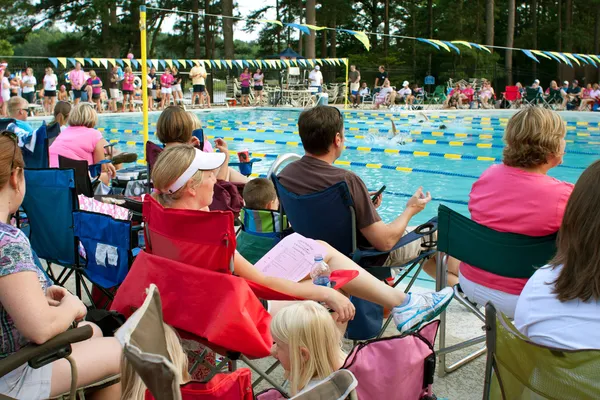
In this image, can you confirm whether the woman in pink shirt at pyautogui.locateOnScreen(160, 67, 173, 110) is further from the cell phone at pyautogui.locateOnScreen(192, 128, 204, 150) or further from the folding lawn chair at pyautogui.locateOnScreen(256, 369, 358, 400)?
the folding lawn chair at pyautogui.locateOnScreen(256, 369, 358, 400)

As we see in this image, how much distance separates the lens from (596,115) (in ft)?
71.9

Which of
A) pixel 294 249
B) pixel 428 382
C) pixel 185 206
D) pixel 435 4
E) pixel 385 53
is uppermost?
pixel 435 4

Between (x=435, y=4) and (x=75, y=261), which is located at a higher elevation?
(x=435, y=4)

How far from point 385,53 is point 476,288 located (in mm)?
35904

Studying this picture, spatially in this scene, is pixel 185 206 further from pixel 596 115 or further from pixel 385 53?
pixel 385 53

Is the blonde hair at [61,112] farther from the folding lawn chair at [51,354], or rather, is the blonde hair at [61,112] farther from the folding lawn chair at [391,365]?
the folding lawn chair at [391,365]

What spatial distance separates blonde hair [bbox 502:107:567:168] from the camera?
2859 millimetres

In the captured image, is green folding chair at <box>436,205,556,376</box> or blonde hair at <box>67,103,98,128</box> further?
blonde hair at <box>67,103,98,128</box>

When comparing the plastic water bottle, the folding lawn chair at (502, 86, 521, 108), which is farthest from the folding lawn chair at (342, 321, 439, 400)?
the folding lawn chair at (502, 86, 521, 108)

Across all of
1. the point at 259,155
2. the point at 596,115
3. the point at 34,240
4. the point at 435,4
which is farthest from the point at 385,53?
the point at 34,240

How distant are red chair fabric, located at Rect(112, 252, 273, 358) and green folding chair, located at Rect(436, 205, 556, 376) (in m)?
1.05

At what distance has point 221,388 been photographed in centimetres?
188

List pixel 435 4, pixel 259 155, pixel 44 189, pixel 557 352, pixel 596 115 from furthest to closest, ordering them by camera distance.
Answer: pixel 435 4
pixel 596 115
pixel 259 155
pixel 44 189
pixel 557 352

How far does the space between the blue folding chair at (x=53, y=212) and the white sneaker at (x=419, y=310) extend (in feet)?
5.94
